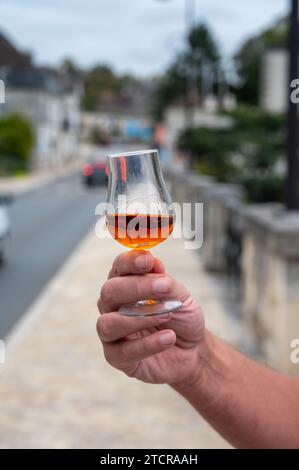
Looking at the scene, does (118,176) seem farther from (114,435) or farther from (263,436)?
(114,435)

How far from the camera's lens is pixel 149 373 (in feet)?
6.97

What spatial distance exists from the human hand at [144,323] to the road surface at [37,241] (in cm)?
677

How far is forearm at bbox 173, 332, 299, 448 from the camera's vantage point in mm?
2279

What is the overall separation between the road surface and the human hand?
22.2 feet

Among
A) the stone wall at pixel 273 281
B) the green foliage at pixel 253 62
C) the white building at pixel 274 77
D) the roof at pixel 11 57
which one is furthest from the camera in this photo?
the green foliage at pixel 253 62

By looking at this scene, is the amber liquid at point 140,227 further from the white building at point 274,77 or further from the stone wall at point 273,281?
the white building at point 274,77

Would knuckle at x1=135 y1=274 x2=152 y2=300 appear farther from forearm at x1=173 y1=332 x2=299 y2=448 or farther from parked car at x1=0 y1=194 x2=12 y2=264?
parked car at x1=0 y1=194 x2=12 y2=264

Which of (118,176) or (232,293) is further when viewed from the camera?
(232,293)

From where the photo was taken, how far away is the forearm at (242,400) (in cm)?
228

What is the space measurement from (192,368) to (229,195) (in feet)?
33.2

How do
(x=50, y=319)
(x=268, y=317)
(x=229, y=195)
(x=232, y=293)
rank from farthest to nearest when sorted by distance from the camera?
(x=229, y=195) → (x=232, y=293) → (x=50, y=319) → (x=268, y=317)

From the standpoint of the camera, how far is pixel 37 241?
1819 centimetres

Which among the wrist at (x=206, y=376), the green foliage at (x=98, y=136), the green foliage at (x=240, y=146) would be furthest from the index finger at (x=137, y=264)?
the green foliage at (x=98, y=136)

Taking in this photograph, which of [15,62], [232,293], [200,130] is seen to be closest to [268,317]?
[232,293]
